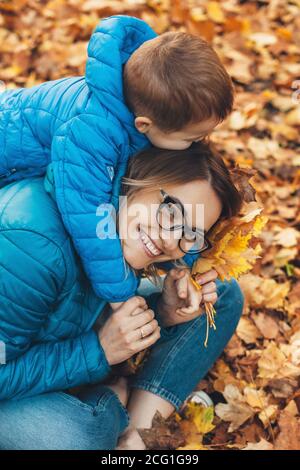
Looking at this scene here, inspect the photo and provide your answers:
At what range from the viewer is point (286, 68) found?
3.19 m

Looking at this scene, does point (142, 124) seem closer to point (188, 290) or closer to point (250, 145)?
point (188, 290)

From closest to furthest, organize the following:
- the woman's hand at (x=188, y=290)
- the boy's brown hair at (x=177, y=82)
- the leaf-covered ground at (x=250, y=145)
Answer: the boy's brown hair at (x=177, y=82) < the woman's hand at (x=188, y=290) < the leaf-covered ground at (x=250, y=145)

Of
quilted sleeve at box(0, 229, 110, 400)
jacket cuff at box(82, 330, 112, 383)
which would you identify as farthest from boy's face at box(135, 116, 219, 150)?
jacket cuff at box(82, 330, 112, 383)

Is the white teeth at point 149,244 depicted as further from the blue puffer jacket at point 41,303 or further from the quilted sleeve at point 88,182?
the blue puffer jacket at point 41,303

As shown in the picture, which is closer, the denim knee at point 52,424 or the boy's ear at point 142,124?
the boy's ear at point 142,124

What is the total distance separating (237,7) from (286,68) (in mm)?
602

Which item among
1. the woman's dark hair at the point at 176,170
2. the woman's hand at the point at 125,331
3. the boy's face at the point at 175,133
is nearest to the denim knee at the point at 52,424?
the woman's hand at the point at 125,331

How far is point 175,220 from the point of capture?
4.98 feet

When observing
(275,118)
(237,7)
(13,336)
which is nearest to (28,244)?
(13,336)

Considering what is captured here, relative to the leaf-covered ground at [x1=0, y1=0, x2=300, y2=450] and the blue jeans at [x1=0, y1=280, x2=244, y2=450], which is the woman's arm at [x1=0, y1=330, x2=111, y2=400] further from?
the leaf-covered ground at [x1=0, y1=0, x2=300, y2=450]

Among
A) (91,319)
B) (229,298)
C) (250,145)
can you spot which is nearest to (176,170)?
(91,319)

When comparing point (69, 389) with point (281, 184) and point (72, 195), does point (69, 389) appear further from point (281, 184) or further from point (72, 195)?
point (281, 184)

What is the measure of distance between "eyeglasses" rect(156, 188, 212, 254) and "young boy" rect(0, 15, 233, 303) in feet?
0.38

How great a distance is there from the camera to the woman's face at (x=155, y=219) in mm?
1506
